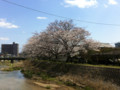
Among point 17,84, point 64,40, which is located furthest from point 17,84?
point 64,40

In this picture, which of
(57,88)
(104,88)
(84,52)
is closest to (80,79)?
(57,88)

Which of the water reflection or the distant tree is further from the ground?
the distant tree

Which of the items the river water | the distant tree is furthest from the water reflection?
the distant tree

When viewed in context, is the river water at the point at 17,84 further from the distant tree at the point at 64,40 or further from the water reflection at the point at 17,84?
the distant tree at the point at 64,40

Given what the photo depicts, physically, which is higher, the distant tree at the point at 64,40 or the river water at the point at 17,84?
the distant tree at the point at 64,40

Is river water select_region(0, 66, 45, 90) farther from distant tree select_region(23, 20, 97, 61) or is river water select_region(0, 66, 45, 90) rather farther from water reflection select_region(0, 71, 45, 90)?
distant tree select_region(23, 20, 97, 61)

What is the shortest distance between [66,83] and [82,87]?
8.29 feet

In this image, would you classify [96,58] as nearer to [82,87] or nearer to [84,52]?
[84,52]

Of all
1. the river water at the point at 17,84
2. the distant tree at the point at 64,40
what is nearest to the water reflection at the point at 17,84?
the river water at the point at 17,84

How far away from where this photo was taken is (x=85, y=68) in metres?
17.9

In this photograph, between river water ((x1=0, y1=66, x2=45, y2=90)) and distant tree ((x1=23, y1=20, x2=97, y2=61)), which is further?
distant tree ((x1=23, y1=20, x2=97, y2=61))

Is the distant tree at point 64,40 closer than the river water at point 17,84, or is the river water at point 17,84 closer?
the river water at point 17,84

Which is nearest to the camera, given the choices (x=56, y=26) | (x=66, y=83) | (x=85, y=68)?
(x=66, y=83)

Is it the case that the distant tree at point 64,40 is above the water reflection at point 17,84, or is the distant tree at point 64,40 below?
above
